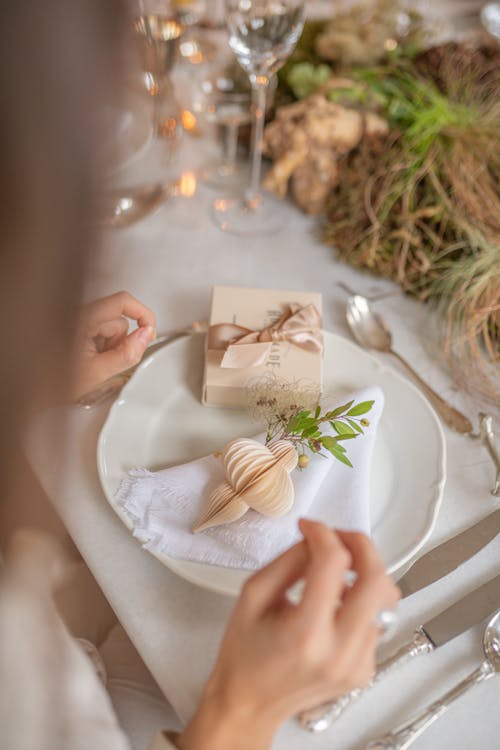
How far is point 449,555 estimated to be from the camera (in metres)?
0.70

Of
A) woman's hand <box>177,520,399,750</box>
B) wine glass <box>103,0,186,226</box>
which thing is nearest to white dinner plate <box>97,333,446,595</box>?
woman's hand <box>177,520,399,750</box>

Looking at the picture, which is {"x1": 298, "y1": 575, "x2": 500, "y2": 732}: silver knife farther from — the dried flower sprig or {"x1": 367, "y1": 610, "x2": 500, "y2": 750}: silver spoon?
the dried flower sprig

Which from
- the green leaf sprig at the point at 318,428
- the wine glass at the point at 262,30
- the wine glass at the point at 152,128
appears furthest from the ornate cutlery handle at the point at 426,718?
the wine glass at the point at 262,30

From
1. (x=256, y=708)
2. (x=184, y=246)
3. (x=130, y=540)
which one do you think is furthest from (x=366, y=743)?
(x=184, y=246)

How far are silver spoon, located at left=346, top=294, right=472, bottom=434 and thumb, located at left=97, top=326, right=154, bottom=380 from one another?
12.0 inches

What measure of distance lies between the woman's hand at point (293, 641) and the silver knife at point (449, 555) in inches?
7.0

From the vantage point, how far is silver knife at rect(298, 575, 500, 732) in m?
0.58

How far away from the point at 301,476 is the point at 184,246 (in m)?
0.49

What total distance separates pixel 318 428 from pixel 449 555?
18 centimetres

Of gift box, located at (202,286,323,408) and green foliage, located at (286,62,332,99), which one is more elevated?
green foliage, located at (286,62,332,99)

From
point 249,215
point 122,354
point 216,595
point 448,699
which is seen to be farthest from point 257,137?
point 448,699

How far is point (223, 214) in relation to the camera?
3.68 ft

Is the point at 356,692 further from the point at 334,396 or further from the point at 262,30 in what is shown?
the point at 262,30

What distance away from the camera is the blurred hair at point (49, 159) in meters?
0.23
